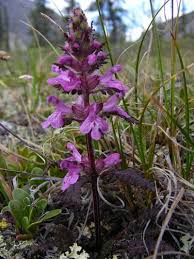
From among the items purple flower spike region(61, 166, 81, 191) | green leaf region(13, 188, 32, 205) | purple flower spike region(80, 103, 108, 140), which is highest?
purple flower spike region(80, 103, 108, 140)

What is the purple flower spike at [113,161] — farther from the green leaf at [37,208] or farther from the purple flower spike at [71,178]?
the green leaf at [37,208]

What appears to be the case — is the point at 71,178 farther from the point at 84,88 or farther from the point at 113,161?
the point at 84,88

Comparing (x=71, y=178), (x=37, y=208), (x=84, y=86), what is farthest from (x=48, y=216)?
(x=84, y=86)

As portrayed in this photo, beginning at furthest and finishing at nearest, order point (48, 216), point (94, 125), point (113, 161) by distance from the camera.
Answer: point (48, 216), point (113, 161), point (94, 125)

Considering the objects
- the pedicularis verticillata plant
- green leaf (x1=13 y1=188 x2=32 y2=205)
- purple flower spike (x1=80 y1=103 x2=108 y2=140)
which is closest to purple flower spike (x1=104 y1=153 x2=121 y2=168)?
the pedicularis verticillata plant

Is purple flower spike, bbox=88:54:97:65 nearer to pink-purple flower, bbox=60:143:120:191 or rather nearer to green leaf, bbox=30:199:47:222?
pink-purple flower, bbox=60:143:120:191

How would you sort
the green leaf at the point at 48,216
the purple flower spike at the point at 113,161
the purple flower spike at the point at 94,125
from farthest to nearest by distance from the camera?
the green leaf at the point at 48,216 → the purple flower spike at the point at 113,161 → the purple flower spike at the point at 94,125

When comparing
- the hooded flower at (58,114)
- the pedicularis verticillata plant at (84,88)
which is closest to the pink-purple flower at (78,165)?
the pedicularis verticillata plant at (84,88)

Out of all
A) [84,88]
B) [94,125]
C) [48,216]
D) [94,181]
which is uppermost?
[84,88]
